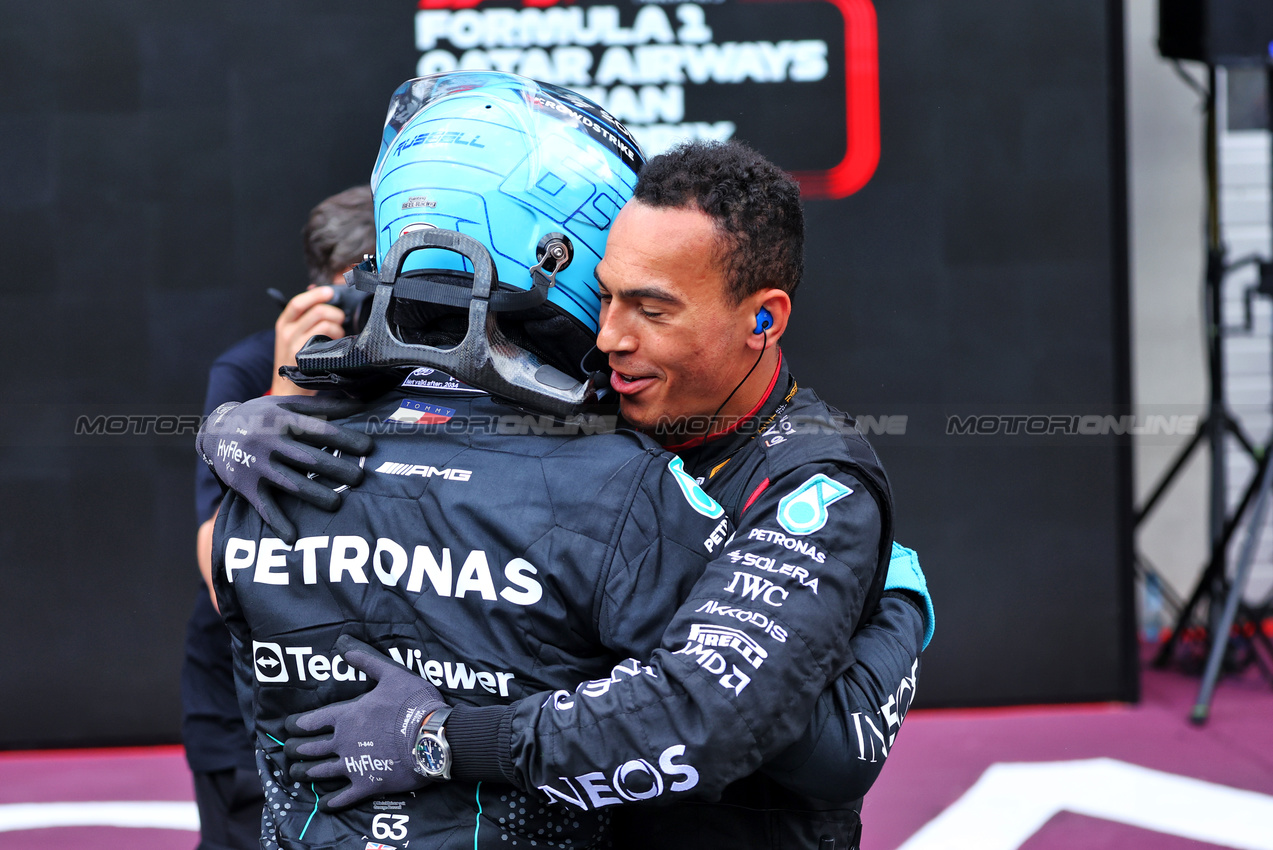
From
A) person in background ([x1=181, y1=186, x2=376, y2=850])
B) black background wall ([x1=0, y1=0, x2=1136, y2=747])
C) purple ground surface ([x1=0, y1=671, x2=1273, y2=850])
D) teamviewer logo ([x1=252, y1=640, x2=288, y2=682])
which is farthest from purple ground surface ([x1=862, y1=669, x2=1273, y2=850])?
teamviewer logo ([x1=252, y1=640, x2=288, y2=682])

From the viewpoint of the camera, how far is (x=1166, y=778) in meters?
2.98

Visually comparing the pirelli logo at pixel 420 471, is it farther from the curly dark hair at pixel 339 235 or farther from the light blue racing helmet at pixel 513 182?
the curly dark hair at pixel 339 235

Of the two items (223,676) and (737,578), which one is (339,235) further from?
(737,578)

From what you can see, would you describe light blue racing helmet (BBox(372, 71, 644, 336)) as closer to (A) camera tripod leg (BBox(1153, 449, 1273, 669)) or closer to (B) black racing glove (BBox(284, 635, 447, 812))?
(B) black racing glove (BBox(284, 635, 447, 812))

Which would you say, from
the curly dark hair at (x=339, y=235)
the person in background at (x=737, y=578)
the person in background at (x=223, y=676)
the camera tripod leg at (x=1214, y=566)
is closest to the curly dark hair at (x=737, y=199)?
the person in background at (x=737, y=578)

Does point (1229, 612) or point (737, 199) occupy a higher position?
point (737, 199)

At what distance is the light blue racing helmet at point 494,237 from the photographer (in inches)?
41.4

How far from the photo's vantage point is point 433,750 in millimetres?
971

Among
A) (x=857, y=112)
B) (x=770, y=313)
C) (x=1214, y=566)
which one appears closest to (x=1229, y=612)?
(x=1214, y=566)

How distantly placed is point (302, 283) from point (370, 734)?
2606 mm

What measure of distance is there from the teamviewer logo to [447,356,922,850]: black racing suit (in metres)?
0.22

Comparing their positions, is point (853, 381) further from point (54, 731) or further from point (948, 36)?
point (54, 731)

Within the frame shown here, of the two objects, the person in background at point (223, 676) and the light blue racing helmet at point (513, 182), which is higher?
the light blue racing helmet at point (513, 182)

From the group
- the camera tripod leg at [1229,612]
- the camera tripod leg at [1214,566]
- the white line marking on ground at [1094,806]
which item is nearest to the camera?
the white line marking on ground at [1094,806]
